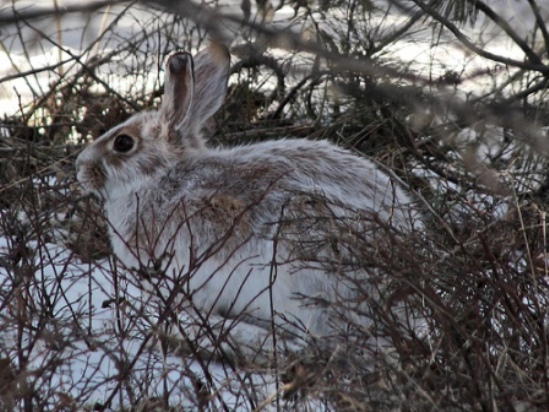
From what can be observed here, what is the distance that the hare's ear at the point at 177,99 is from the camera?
4094 mm

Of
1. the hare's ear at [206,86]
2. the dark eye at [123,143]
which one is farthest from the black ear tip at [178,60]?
the dark eye at [123,143]

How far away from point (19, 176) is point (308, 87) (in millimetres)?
1488

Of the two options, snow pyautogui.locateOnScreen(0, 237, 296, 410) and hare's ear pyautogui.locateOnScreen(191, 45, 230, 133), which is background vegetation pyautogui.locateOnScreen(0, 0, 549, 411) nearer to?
snow pyautogui.locateOnScreen(0, 237, 296, 410)

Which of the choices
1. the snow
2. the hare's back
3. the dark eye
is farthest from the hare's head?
the snow

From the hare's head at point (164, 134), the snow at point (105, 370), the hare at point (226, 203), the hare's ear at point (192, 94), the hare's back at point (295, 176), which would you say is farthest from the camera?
the hare's ear at point (192, 94)

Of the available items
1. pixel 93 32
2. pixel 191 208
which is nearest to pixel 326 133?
pixel 191 208

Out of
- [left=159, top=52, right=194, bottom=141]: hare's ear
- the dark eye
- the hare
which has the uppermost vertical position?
[left=159, top=52, right=194, bottom=141]: hare's ear

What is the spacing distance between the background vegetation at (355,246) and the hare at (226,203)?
0.22 meters

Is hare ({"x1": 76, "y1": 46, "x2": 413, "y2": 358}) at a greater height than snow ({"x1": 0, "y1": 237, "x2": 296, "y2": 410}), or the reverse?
hare ({"x1": 76, "y1": 46, "x2": 413, "y2": 358})

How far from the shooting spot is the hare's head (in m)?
4.01

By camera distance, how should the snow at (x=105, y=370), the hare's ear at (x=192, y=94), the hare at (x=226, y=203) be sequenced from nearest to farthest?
the snow at (x=105, y=370) < the hare at (x=226, y=203) < the hare's ear at (x=192, y=94)

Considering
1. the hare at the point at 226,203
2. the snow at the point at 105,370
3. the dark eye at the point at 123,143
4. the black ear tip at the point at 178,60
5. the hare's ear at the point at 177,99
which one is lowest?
the snow at the point at 105,370

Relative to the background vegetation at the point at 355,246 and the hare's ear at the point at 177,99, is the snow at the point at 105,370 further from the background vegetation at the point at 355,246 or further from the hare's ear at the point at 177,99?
the hare's ear at the point at 177,99

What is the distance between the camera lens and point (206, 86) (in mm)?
4227
